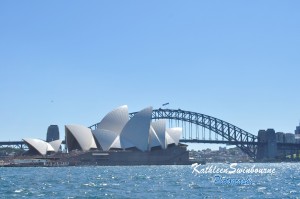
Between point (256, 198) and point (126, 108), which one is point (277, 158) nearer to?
point (126, 108)

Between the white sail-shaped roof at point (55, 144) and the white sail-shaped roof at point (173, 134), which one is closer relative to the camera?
the white sail-shaped roof at point (173, 134)

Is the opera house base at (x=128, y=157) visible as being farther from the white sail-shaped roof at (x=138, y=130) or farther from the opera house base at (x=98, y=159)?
the white sail-shaped roof at (x=138, y=130)

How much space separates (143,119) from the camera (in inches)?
5069

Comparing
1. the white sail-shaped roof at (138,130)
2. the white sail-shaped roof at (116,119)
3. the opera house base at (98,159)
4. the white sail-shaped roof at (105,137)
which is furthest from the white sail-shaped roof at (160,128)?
the white sail-shaped roof at (105,137)

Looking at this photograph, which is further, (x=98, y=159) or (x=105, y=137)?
Answer: (x=105, y=137)

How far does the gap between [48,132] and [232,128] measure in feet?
205

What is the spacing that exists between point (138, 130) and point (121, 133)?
15.5ft

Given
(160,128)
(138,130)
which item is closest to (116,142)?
(138,130)

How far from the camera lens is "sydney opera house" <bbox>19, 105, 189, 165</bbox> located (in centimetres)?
A: 13162

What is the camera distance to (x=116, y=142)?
13838cm

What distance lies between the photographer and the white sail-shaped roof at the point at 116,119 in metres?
132

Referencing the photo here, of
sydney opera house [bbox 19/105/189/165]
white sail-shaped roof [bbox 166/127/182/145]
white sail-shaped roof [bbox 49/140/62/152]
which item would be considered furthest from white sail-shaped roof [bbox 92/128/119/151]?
white sail-shaped roof [bbox 49/140/62/152]

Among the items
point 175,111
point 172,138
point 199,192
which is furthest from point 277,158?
point 199,192

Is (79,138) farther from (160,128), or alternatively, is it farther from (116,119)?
(160,128)
